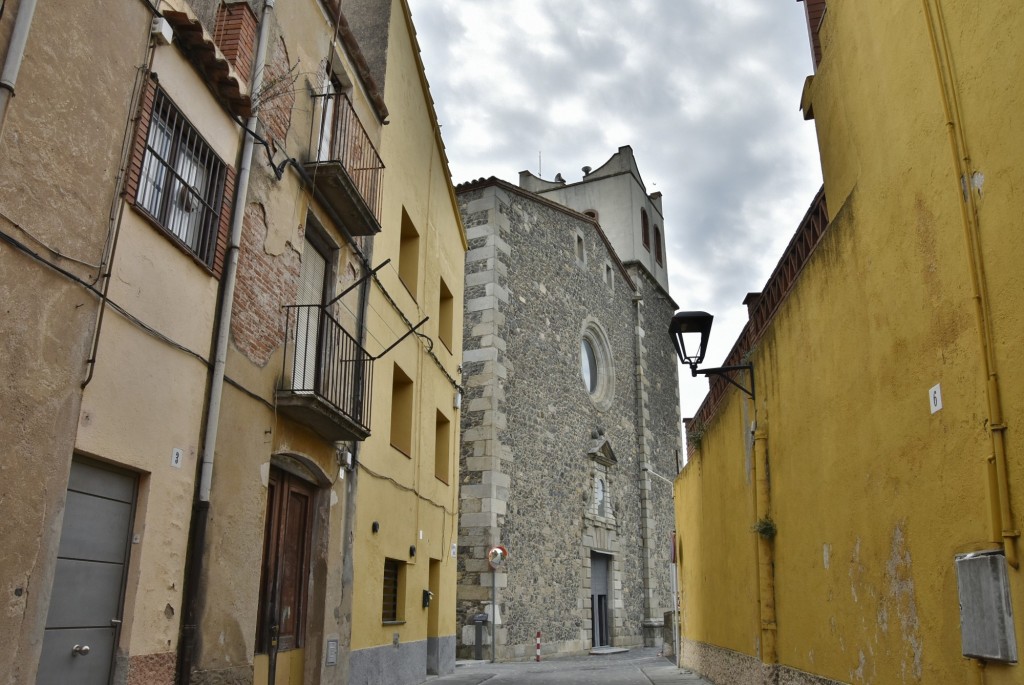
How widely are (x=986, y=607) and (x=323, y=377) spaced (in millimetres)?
6182

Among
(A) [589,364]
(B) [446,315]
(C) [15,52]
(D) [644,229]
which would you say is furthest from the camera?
(D) [644,229]

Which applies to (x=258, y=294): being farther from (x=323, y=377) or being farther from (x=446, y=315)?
(x=446, y=315)

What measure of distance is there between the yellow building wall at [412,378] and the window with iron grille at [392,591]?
0.42ft

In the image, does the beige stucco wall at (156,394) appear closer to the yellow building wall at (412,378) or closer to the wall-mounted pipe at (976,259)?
the yellow building wall at (412,378)

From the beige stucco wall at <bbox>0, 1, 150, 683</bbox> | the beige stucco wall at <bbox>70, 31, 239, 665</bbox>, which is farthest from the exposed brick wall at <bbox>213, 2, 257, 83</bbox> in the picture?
the beige stucco wall at <bbox>0, 1, 150, 683</bbox>

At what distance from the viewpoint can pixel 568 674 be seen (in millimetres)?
13891

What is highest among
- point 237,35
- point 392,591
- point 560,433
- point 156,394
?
point 237,35

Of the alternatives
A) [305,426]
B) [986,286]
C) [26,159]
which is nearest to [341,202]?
[305,426]

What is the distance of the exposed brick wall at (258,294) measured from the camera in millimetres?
7129

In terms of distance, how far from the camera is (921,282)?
468cm

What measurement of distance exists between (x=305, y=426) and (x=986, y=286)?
617 centimetres

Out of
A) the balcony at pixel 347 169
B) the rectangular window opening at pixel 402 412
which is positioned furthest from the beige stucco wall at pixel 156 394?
the rectangular window opening at pixel 402 412

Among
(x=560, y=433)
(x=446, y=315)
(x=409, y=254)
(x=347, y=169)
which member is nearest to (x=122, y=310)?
(x=347, y=169)

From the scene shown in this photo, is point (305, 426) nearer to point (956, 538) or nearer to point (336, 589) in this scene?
point (336, 589)
